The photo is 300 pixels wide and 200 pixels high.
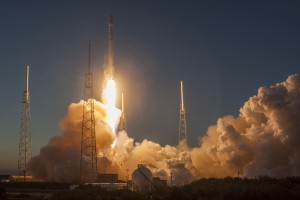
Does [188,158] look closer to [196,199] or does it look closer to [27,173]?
[27,173]

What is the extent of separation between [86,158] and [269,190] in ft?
201

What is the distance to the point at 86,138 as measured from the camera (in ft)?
334

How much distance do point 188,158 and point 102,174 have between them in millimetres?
18128

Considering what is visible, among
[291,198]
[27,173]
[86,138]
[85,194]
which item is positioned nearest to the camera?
[291,198]

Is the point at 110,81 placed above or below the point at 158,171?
above

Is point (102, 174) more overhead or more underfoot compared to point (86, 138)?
more underfoot

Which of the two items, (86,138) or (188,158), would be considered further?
(188,158)

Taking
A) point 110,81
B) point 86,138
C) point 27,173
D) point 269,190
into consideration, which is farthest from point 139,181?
point 269,190

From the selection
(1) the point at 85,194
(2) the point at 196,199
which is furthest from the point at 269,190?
(1) the point at 85,194

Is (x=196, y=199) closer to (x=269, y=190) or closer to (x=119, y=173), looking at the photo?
(x=269, y=190)

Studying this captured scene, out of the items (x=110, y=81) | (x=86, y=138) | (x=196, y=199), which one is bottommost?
(x=196, y=199)

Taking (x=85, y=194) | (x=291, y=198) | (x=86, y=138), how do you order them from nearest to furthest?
1. (x=291, y=198)
2. (x=85, y=194)
3. (x=86, y=138)

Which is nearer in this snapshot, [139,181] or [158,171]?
[139,181]

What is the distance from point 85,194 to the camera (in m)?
66.0
